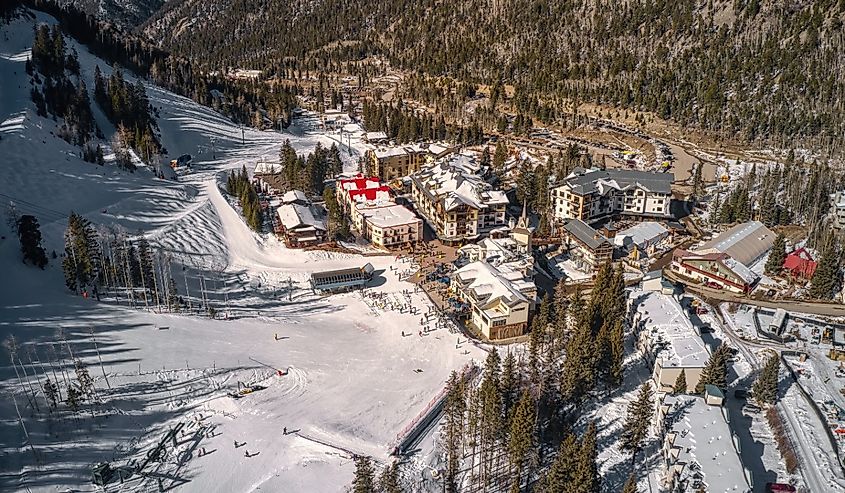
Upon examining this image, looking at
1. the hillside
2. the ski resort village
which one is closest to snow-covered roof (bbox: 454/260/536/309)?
the ski resort village

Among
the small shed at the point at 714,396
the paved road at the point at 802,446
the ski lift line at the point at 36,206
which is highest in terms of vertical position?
A: the ski lift line at the point at 36,206

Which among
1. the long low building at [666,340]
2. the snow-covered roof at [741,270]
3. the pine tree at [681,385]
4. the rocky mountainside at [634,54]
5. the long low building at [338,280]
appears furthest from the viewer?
the rocky mountainside at [634,54]

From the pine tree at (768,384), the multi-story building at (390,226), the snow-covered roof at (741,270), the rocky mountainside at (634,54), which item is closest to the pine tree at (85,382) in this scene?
the multi-story building at (390,226)

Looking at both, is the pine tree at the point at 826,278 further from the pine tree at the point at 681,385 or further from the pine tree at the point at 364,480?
the pine tree at the point at 364,480

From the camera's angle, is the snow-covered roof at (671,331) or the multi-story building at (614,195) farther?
the multi-story building at (614,195)

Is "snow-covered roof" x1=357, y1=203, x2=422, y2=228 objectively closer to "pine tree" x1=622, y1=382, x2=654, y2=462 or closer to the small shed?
"pine tree" x1=622, y1=382, x2=654, y2=462

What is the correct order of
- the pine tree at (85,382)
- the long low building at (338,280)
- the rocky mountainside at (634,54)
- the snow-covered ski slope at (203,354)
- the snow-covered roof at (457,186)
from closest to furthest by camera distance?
1. the snow-covered ski slope at (203,354)
2. the pine tree at (85,382)
3. the long low building at (338,280)
4. the snow-covered roof at (457,186)
5. the rocky mountainside at (634,54)

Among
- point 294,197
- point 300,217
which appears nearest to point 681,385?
point 300,217
